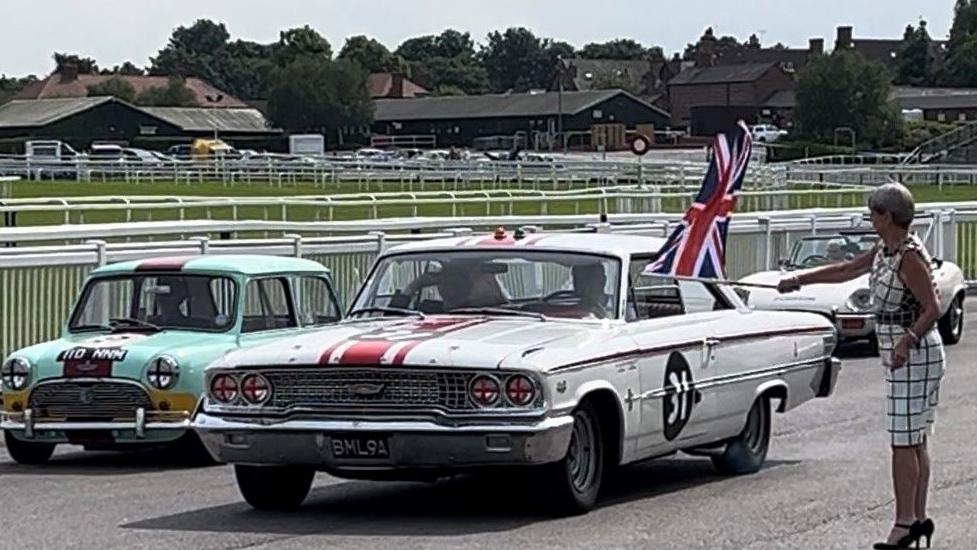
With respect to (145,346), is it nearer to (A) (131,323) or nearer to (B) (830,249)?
(A) (131,323)

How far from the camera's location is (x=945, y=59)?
585 ft

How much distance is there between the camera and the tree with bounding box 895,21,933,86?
582 feet

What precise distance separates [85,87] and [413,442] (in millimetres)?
158113

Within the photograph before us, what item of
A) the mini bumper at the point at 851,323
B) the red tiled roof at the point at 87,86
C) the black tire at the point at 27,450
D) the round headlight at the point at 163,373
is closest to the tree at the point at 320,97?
the red tiled roof at the point at 87,86

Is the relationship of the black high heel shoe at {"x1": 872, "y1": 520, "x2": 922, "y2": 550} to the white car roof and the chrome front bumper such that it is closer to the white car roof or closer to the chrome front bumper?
the chrome front bumper

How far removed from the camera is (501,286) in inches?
463

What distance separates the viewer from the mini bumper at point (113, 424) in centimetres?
1313

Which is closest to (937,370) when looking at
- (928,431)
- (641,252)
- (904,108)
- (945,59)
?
(928,431)

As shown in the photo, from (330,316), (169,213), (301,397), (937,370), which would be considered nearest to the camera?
(937,370)

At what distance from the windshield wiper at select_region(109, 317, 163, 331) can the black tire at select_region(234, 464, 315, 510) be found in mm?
2990

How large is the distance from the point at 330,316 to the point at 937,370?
6.23m

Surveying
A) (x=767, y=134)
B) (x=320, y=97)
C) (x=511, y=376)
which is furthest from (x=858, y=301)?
(x=320, y=97)

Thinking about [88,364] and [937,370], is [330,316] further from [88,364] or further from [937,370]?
[937,370]

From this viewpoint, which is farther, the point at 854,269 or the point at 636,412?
→ the point at 636,412
